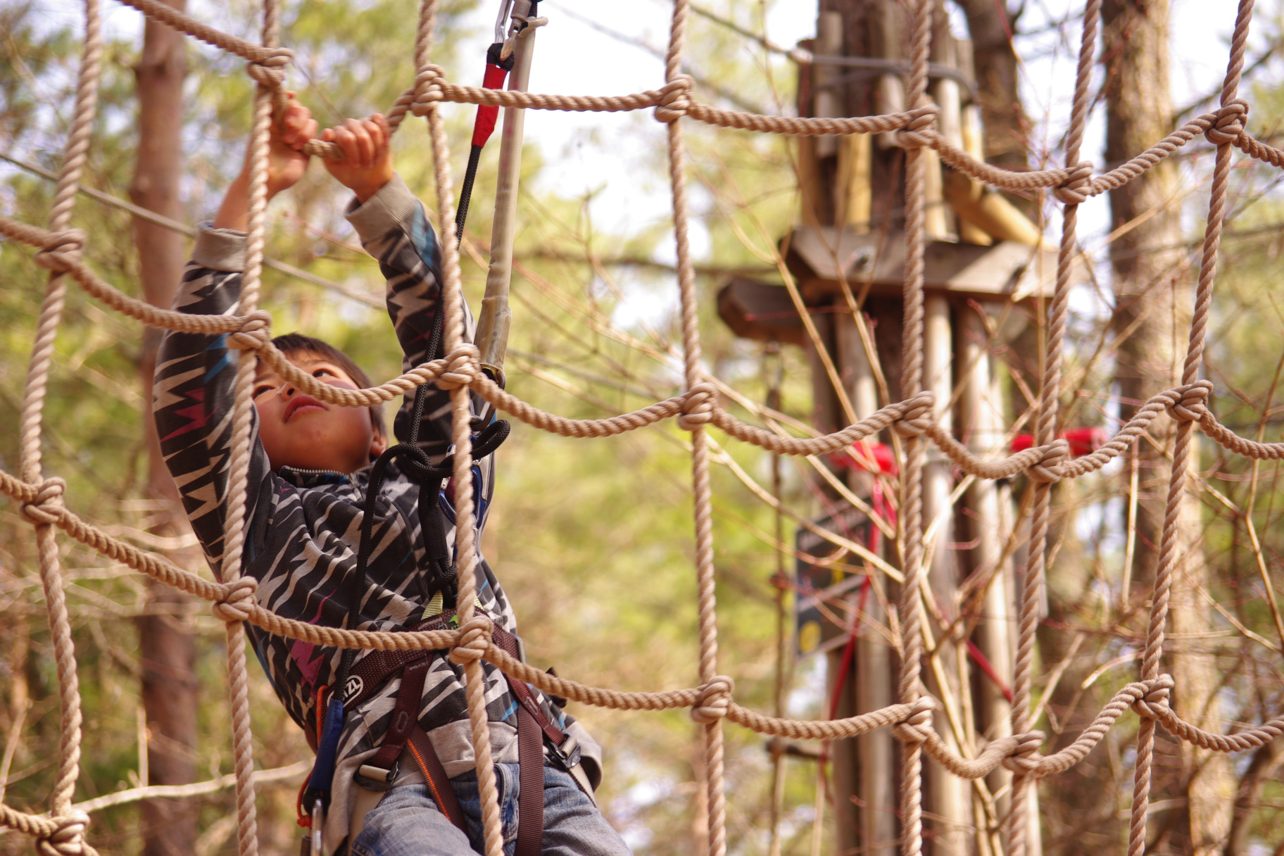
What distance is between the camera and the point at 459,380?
56.4 inches

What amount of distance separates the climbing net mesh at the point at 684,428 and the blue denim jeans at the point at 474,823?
8 centimetres

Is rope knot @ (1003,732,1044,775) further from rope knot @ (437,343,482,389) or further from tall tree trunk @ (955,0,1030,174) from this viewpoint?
tall tree trunk @ (955,0,1030,174)

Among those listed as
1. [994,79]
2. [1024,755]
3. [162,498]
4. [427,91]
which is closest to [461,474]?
[427,91]

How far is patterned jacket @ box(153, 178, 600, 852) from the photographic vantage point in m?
1.46

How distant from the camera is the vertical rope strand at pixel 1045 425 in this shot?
158 cm

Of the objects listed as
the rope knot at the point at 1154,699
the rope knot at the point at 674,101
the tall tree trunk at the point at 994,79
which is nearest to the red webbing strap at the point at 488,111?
the rope knot at the point at 674,101

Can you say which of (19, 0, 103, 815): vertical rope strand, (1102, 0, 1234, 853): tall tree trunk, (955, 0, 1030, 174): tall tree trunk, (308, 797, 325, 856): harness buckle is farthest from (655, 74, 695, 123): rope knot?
(955, 0, 1030, 174): tall tree trunk

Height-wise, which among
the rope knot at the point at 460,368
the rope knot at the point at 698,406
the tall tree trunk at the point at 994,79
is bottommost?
the rope knot at the point at 698,406

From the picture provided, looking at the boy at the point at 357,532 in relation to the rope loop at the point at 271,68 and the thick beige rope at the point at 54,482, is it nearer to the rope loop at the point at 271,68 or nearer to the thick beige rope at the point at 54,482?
the rope loop at the point at 271,68

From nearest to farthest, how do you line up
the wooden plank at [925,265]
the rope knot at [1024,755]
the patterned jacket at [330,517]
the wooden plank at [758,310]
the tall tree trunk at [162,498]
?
1. the patterned jacket at [330,517]
2. the rope knot at [1024,755]
3. the wooden plank at [925,265]
4. the wooden plank at [758,310]
5. the tall tree trunk at [162,498]

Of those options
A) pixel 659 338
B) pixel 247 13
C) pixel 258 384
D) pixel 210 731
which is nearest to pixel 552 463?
pixel 210 731

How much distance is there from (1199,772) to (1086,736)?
1.08 metres

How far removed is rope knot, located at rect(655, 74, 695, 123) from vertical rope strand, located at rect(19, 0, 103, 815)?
2.00 ft

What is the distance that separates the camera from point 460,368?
1.43 metres
